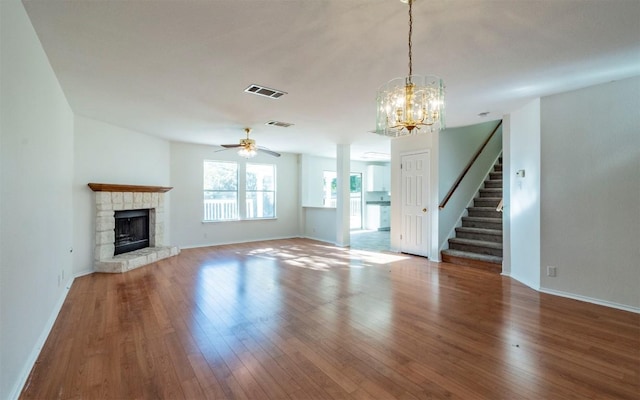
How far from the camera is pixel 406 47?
2.50m

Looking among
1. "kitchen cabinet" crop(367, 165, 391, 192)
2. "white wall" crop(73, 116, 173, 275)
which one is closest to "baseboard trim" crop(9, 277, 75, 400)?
"white wall" crop(73, 116, 173, 275)

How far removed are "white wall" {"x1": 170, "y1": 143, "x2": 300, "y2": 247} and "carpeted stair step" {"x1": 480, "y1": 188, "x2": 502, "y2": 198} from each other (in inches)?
215

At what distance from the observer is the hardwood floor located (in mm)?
1947

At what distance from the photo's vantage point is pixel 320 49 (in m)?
2.54

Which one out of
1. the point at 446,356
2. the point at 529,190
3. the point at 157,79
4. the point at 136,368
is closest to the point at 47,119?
the point at 157,79

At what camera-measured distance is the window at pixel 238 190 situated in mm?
7582

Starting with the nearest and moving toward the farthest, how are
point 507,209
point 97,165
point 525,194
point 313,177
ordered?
1. point 525,194
2. point 507,209
3. point 97,165
4. point 313,177

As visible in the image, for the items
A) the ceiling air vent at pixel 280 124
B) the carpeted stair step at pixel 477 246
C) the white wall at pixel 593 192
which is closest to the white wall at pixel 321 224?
the carpeted stair step at pixel 477 246

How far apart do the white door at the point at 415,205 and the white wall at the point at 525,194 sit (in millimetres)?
1487

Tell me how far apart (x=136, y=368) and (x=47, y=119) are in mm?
2579

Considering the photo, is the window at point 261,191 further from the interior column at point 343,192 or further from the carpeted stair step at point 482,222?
the carpeted stair step at point 482,222

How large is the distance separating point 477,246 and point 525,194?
1499 millimetres

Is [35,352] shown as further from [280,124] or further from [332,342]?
[280,124]

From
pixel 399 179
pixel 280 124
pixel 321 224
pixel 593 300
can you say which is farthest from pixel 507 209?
pixel 321 224
